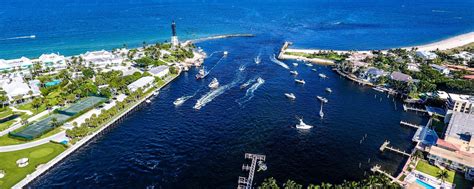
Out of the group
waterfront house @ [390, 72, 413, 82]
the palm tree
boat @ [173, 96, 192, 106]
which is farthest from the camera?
waterfront house @ [390, 72, 413, 82]

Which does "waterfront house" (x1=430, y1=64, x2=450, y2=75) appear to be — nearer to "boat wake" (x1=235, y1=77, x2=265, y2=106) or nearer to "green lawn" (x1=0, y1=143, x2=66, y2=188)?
"boat wake" (x1=235, y1=77, x2=265, y2=106)

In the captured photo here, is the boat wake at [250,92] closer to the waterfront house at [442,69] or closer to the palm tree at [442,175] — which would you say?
the palm tree at [442,175]

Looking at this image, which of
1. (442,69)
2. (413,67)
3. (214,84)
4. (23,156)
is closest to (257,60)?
(214,84)

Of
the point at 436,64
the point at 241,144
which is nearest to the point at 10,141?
the point at 241,144

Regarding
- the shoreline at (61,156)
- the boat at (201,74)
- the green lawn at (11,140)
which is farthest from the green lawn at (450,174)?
the green lawn at (11,140)

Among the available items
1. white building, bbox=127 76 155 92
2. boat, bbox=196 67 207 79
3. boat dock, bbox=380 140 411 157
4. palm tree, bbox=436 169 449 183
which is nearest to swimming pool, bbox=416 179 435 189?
palm tree, bbox=436 169 449 183
